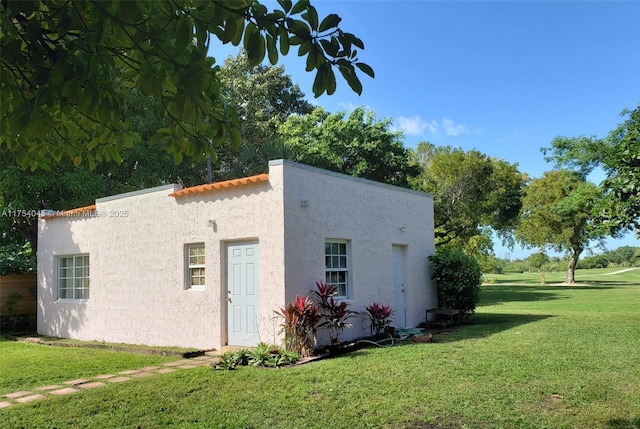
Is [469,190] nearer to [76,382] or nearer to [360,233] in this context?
[360,233]

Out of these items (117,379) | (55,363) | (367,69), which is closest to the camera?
(367,69)

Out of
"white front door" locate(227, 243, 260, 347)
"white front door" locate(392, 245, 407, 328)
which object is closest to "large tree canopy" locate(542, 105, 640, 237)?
"white front door" locate(392, 245, 407, 328)

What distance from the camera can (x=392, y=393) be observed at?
611 cm

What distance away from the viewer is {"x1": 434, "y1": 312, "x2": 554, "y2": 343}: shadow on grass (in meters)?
10.8

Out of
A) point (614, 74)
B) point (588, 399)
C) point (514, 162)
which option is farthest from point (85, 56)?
point (514, 162)

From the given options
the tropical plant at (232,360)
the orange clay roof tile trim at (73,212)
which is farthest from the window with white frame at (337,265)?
the orange clay roof tile trim at (73,212)

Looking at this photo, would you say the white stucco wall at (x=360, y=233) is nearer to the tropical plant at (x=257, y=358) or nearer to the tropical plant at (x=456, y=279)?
the tropical plant at (x=456, y=279)

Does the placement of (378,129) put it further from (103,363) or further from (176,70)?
(176,70)

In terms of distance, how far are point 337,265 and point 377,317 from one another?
152 centimetres

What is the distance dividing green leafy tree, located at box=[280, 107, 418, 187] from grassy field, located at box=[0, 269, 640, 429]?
1518cm

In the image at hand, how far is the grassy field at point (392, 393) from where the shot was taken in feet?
→ 16.8

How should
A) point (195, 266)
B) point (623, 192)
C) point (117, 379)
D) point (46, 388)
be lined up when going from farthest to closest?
point (195, 266) → point (623, 192) → point (117, 379) → point (46, 388)

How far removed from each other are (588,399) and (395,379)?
7.92 ft


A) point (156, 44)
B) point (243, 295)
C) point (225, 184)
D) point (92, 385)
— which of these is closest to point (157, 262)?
point (243, 295)
